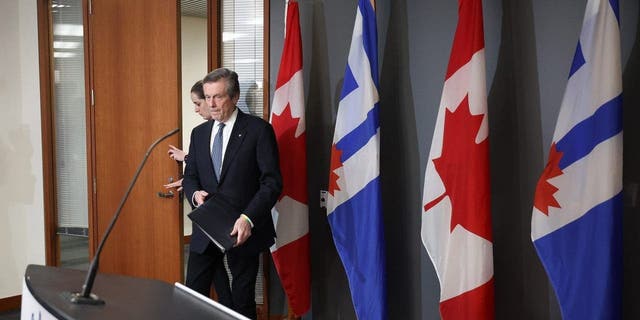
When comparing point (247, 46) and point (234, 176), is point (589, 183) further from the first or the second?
point (247, 46)

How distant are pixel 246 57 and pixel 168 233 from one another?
1.20 m

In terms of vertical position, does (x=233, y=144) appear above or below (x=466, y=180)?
above

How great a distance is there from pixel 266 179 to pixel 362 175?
1.49ft

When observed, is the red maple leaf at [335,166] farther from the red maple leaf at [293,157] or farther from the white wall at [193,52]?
the white wall at [193,52]

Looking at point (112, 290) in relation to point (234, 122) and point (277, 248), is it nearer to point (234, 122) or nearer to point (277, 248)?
point (234, 122)

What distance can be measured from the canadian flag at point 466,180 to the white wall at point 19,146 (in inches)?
123

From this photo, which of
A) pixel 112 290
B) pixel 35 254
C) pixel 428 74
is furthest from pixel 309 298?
pixel 35 254

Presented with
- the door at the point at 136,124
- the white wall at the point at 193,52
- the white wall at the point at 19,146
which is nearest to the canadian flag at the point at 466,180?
the door at the point at 136,124

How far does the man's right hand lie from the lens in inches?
102

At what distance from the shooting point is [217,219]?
2.40 m

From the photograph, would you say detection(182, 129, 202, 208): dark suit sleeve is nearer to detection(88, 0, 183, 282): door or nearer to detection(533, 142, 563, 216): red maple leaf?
detection(88, 0, 183, 282): door

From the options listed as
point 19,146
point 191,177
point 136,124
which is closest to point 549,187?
point 191,177

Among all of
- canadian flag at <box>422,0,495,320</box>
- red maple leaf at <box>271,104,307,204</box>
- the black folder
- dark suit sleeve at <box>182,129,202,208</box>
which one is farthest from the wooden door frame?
canadian flag at <box>422,0,495,320</box>

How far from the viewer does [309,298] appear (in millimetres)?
3014
